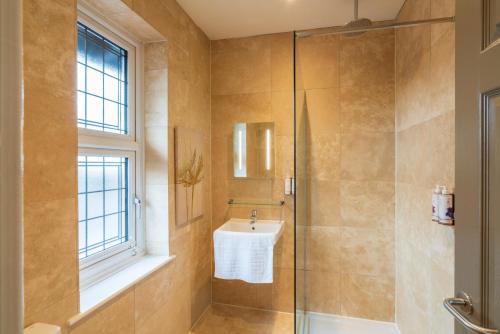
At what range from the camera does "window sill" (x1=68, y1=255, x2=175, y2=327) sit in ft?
3.84

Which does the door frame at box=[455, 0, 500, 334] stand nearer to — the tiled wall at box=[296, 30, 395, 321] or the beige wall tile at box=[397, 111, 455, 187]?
the beige wall tile at box=[397, 111, 455, 187]

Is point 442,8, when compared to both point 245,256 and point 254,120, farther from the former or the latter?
point 245,256

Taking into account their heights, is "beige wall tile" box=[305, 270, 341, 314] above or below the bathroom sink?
below

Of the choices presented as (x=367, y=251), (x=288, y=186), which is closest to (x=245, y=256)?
(x=288, y=186)

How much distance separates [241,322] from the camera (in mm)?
2254

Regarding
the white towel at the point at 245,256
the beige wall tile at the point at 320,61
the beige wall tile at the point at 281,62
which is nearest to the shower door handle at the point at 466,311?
the white towel at the point at 245,256

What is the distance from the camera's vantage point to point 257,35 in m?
2.39

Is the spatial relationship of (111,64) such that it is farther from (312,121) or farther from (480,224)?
(480,224)

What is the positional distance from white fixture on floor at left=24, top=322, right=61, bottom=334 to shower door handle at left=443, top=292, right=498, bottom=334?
4.21 feet

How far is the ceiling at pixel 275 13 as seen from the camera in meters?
1.91

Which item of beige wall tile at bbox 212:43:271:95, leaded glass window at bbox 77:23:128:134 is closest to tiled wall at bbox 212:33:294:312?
beige wall tile at bbox 212:43:271:95

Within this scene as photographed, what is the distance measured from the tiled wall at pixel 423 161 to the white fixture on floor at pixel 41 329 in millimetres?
1698

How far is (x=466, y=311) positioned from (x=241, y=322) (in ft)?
6.37

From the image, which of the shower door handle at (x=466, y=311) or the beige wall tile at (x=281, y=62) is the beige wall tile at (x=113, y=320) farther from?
the beige wall tile at (x=281, y=62)
